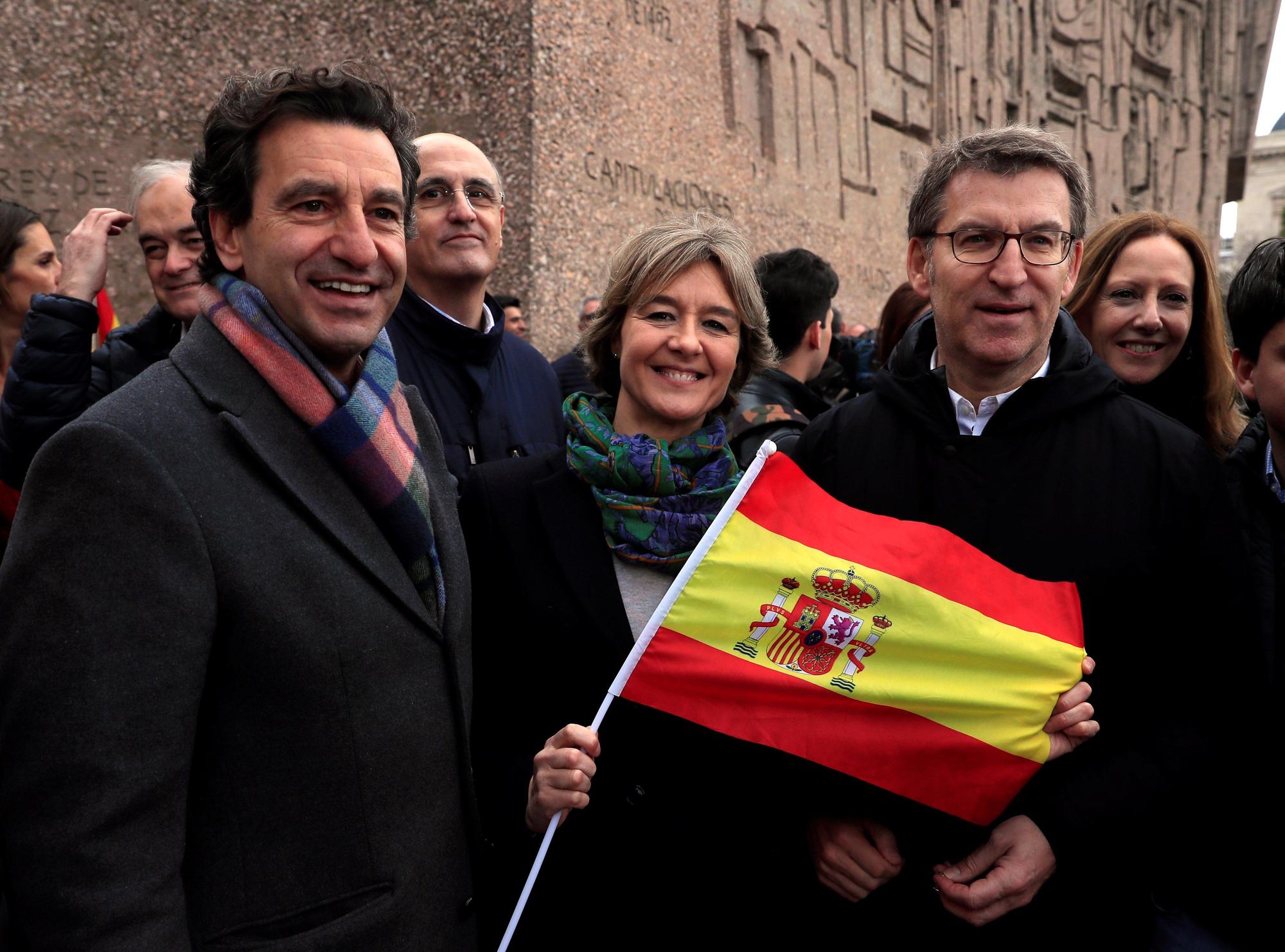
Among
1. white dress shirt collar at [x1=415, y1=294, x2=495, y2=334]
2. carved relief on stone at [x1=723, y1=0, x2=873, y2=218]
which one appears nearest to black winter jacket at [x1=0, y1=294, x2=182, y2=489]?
white dress shirt collar at [x1=415, y1=294, x2=495, y2=334]

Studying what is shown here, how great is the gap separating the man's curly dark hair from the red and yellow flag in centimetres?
83

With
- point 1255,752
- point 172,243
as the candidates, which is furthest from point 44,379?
point 1255,752

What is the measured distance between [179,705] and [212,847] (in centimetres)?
21

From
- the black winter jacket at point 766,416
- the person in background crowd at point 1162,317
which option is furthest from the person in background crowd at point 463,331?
the person in background crowd at point 1162,317

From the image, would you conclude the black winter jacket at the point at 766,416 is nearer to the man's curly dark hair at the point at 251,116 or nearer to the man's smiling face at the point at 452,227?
the man's smiling face at the point at 452,227

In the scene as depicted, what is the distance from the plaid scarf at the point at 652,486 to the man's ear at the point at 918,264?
19.6 inches

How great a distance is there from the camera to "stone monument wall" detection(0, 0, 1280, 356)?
6.24 m

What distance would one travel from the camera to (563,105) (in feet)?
20.9

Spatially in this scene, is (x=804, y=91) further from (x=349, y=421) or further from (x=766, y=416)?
(x=349, y=421)

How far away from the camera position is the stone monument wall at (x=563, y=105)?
6.24 meters

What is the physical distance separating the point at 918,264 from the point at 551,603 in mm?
944

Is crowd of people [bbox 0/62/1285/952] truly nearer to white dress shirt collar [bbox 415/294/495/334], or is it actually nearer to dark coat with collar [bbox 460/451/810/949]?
dark coat with collar [bbox 460/451/810/949]

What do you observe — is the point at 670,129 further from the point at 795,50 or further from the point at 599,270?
the point at 795,50

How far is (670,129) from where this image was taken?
24.6 ft
